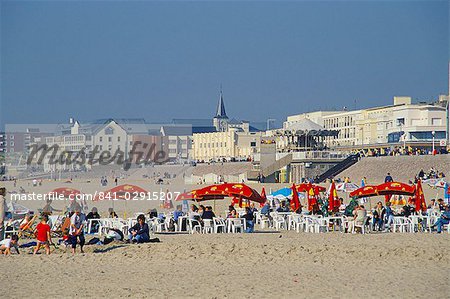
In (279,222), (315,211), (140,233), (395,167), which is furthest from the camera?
(395,167)

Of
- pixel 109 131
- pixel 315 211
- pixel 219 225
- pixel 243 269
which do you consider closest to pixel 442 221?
pixel 315 211

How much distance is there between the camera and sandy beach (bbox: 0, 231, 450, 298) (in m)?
11.1

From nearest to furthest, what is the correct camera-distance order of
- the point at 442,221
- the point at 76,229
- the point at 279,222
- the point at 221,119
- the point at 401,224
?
the point at 76,229
the point at 442,221
the point at 401,224
the point at 279,222
the point at 221,119

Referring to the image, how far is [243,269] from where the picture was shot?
42.7ft

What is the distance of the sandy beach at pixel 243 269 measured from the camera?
1115 centimetres

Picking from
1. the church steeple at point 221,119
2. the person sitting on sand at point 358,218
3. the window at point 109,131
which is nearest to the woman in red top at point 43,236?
the person sitting on sand at point 358,218

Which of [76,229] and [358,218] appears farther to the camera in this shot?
[358,218]

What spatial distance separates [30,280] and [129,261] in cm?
226

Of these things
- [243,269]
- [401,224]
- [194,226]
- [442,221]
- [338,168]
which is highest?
[338,168]

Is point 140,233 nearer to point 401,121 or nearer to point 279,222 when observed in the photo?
point 279,222

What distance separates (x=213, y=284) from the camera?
459 inches

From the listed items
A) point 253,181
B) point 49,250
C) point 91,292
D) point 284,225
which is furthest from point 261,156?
point 91,292

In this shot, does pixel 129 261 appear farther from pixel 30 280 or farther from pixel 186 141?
pixel 186 141

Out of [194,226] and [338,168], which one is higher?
[338,168]
